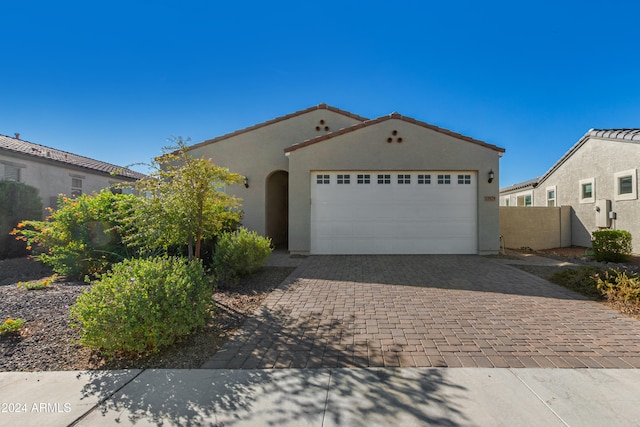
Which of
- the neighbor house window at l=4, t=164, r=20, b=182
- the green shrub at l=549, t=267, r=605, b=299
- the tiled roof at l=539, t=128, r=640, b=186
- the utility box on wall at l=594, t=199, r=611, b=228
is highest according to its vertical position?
the tiled roof at l=539, t=128, r=640, b=186

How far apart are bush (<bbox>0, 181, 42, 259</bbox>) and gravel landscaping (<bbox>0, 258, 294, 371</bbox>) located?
5.14m

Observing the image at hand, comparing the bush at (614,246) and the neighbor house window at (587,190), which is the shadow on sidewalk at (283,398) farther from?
the neighbor house window at (587,190)

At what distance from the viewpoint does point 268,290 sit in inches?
255

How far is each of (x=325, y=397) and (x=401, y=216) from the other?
881cm

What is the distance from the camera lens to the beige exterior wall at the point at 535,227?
1358 centimetres

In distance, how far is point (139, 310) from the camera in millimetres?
3436

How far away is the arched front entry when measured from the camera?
13.2m

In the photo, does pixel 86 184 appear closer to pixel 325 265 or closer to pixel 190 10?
pixel 190 10

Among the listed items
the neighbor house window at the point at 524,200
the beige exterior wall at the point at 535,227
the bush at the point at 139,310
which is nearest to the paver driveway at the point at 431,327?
the bush at the point at 139,310

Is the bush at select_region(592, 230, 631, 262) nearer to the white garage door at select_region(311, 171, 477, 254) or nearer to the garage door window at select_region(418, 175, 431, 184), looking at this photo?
the white garage door at select_region(311, 171, 477, 254)

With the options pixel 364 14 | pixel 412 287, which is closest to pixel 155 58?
pixel 364 14

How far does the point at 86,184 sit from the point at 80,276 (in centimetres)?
1239

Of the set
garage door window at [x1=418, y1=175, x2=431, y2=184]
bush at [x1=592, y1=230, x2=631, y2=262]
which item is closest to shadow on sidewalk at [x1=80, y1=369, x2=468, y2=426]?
garage door window at [x1=418, y1=175, x2=431, y2=184]

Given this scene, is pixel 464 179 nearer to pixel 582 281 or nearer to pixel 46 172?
pixel 582 281
